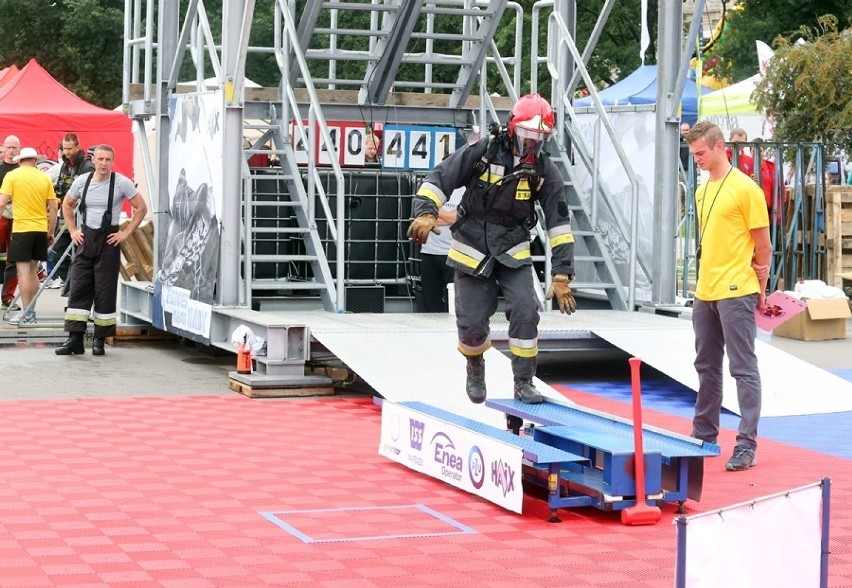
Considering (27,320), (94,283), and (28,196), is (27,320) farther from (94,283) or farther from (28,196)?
(94,283)

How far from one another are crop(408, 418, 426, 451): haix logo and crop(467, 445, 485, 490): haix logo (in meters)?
0.60

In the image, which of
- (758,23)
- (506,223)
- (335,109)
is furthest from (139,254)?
(758,23)

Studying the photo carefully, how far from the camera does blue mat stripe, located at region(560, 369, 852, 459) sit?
9.83 m

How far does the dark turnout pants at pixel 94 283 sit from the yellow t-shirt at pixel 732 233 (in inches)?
265

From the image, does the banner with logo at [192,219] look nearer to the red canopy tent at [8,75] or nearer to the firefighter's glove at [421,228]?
the firefighter's glove at [421,228]

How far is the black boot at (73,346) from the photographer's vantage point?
13812mm

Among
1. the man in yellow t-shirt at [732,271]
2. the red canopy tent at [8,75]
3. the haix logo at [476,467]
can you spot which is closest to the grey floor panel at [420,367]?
the man in yellow t-shirt at [732,271]

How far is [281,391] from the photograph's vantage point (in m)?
11.6

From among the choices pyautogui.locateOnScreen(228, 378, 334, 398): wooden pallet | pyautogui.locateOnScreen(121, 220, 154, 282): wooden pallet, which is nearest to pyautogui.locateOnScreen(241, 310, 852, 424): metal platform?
pyautogui.locateOnScreen(228, 378, 334, 398): wooden pallet

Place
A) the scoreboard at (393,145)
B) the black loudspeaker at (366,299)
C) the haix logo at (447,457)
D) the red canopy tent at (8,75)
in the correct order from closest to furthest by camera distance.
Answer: the haix logo at (447,457) → the black loudspeaker at (366,299) → the scoreboard at (393,145) → the red canopy tent at (8,75)

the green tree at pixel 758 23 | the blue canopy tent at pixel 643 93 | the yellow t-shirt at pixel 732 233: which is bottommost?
the yellow t-shirt at pixel 732 233

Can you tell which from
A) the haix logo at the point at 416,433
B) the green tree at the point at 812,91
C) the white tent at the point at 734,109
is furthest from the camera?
the white tent at the point at 734,109

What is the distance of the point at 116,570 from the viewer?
620cm

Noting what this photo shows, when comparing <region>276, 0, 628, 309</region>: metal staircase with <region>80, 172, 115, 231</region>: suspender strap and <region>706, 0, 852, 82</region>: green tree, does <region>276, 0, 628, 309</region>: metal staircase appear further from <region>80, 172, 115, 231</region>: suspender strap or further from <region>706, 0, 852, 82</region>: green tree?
<region>706, 0, 852, 82</region>: green tree
